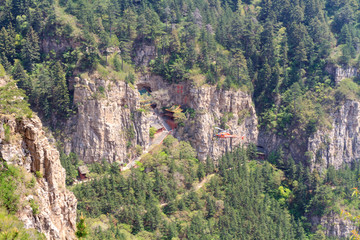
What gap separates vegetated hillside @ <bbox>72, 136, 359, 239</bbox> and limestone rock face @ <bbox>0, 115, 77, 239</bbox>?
1311cm

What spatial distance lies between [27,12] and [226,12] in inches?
1268

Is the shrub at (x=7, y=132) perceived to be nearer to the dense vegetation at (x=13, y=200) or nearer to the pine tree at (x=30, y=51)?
the dense vegetation at (x=13, y=200)

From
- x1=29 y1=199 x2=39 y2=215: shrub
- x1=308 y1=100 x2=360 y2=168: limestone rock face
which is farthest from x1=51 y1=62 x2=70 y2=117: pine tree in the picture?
x1=308 y1=100 x2=360 y2=168: limestone rock face

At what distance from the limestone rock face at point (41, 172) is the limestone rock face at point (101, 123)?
81.6 feet

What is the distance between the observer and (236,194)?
51750 mm

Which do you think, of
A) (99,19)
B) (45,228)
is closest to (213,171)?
(99,19)

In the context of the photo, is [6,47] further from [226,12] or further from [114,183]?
[226,12]

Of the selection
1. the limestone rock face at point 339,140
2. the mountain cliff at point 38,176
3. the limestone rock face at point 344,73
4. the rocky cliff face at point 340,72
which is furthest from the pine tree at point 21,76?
the limestone rock face at point 344,73

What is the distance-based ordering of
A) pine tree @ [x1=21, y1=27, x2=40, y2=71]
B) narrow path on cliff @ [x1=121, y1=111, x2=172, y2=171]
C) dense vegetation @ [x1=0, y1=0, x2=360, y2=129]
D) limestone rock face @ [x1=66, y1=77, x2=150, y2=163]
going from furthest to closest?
narrow path on cliff @ [x1=121, y1=111, x2=172, y2=171]
dense vegetation @ [x1=0, y1=0, x2=360, y2=129]
pine tree @ [x1=21, y1=27, x2=40, y2=71]
limestone rock face @ [x1=66, y1=77, x2=150, y2=163]

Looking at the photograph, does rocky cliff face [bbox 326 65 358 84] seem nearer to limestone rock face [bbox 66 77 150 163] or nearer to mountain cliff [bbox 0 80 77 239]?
limestone rock face [bbox 66 77 150 163]

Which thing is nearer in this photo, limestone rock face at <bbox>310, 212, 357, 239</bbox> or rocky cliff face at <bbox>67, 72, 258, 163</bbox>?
rocky cliff face at <bbox>67, 72, 258, 163</bbox>

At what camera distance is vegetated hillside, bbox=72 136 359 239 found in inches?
1764

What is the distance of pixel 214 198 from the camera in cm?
5150

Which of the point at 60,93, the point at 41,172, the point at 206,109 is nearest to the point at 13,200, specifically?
the point at 41,172
